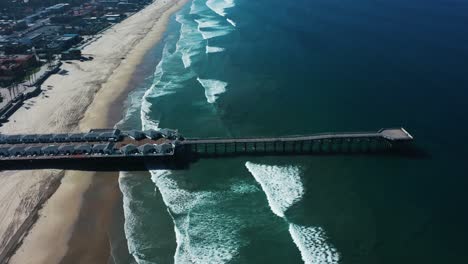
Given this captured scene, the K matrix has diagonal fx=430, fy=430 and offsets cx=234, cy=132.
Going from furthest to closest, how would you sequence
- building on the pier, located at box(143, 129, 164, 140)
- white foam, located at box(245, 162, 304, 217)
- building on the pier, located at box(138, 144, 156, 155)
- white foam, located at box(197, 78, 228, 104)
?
white foam, located at box(197, 78, 228, 104) < building on the pier, located at box(143, 129, 164, 140) < building on the pier, located at box(138, 144, 156, 155) < white foam, located at box(245, 162, 304, 217)

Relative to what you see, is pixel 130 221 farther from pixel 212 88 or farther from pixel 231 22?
pixel 231 22

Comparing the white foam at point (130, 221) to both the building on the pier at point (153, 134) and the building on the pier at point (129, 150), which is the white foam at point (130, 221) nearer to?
the building on the pier at point (129, 150)

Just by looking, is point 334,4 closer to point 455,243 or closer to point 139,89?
point 139,89

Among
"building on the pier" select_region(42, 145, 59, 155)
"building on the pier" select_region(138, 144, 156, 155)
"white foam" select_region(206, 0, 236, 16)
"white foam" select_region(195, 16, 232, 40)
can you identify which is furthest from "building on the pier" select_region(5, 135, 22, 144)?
"white foam" select_region(206, 0, 236, 16)

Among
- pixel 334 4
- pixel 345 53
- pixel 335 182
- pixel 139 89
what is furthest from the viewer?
pixel 334 4

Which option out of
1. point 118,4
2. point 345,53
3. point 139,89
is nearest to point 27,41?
point 139,89

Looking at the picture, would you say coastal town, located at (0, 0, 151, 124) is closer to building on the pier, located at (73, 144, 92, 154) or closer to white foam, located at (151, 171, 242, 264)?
building on the pier, located at (73, 144, 92, 154)

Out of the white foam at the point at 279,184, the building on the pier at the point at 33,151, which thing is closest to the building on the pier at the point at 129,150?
the building on the pier at the point at 33,151
